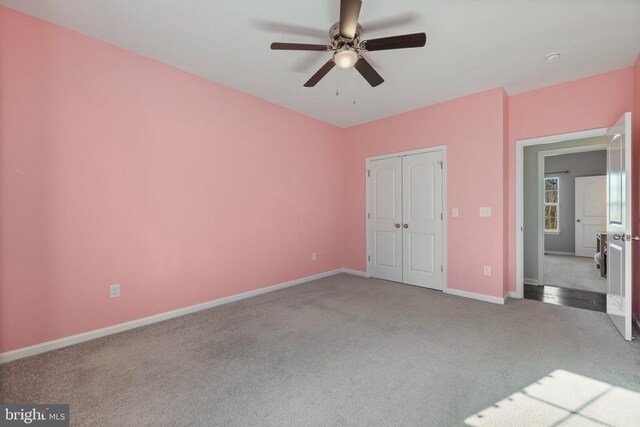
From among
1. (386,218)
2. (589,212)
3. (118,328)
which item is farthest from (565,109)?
(118,328)

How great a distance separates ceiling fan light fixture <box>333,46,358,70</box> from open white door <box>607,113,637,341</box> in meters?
2.43

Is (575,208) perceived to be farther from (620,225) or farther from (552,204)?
(620,225)

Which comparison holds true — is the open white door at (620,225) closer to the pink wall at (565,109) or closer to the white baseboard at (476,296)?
the pink wall at (565,109)

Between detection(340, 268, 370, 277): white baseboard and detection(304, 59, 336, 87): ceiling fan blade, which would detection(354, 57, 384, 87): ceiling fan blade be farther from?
detection(340, 268, 370, 277): white baseboard

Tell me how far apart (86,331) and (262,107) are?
125 inches

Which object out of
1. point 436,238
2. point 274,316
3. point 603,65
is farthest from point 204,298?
point 603,65

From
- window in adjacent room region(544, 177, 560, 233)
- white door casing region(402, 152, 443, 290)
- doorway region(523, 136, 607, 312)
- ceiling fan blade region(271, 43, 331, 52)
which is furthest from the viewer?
window in adjacent room region(544, 177, 560, 233)

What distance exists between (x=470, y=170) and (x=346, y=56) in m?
2.51

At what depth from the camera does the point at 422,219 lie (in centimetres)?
430

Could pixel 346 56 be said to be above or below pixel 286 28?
below

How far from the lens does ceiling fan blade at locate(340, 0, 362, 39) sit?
1.78 meters

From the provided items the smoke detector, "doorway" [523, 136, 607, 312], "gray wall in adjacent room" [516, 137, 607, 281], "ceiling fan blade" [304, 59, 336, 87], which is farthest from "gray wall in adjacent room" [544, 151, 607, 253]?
"ceiling fan blade" [304, 59, 336, 87]

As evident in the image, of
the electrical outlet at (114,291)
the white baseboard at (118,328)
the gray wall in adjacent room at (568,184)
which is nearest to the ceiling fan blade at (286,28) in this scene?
the electrical outlet at (114,291)

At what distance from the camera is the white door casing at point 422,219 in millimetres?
4141
